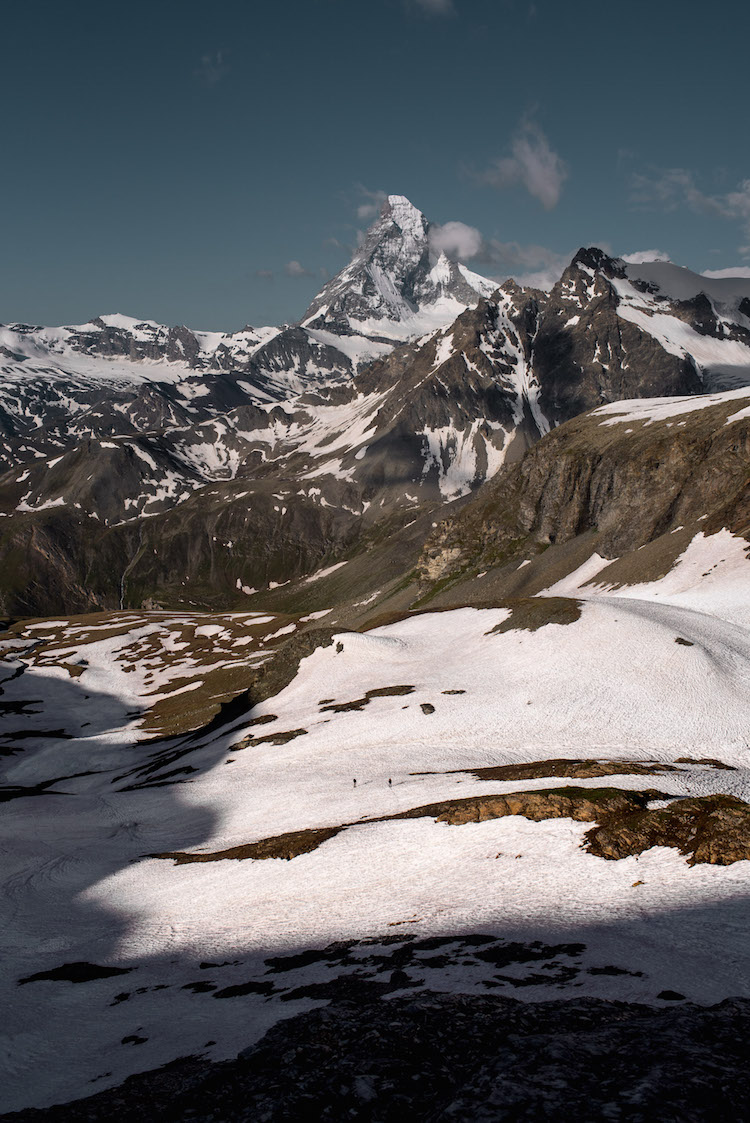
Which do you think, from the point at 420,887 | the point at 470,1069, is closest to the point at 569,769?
the point at 420,887

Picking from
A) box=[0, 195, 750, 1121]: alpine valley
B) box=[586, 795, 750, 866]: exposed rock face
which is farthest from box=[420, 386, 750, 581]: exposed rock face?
box=[586, 795, 750, 866]: exposed rock face

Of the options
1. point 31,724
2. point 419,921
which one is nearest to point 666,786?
point 419,921

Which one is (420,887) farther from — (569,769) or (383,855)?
(569,769)

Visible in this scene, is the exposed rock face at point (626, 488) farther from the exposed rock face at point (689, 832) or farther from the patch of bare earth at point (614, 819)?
the exposed rock face at point (689, 832)

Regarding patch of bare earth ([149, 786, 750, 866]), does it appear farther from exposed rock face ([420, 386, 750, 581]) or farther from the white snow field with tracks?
exposed rock face ([420, 386, 750, 581])

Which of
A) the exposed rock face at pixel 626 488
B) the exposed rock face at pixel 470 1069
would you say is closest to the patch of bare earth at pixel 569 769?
the exposed rock face at pixel 470 1069
